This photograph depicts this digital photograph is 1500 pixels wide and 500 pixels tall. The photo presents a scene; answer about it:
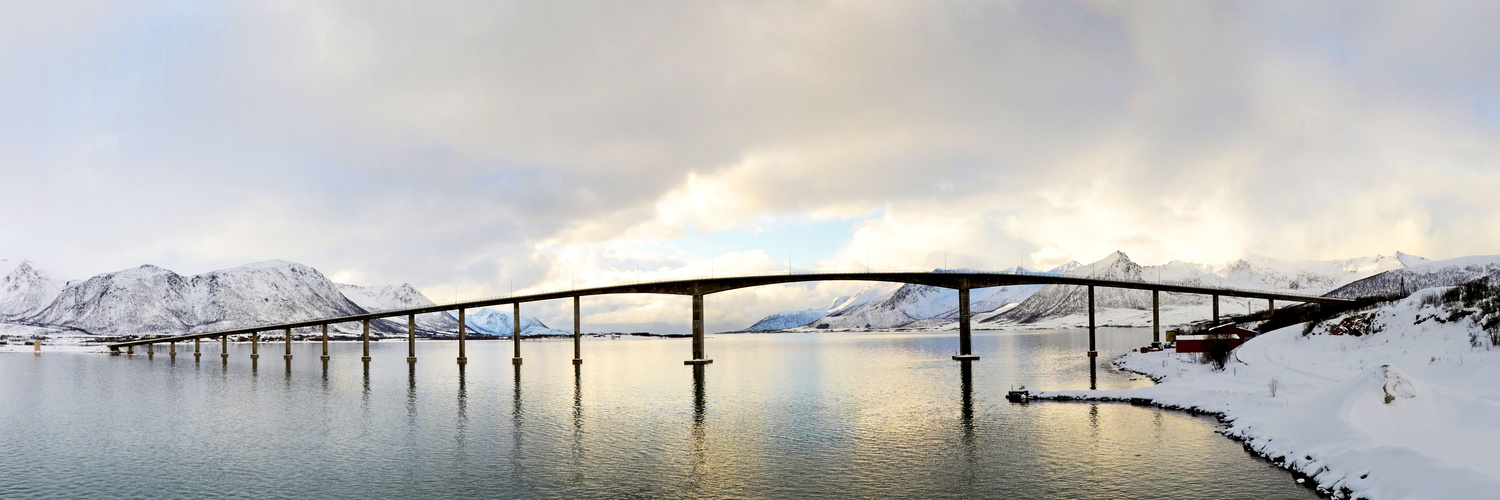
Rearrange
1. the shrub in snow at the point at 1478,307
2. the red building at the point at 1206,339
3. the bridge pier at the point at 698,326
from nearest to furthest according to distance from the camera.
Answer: the shrub in snow at the point at 1478,307
the red building at the point at 1206,339
the bridge pier at the point at 698,326

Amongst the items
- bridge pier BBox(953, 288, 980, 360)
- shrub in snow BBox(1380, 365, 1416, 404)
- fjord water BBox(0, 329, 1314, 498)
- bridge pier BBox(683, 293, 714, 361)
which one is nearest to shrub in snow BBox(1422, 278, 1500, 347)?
fjord water BBox(0, 329, 1314, 498)

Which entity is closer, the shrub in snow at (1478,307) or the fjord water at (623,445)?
the fjord water at (623,445)

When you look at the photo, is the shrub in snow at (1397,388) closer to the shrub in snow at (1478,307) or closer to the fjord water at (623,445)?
the fjord water at (623,445)

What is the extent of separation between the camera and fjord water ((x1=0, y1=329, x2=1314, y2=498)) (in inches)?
1305

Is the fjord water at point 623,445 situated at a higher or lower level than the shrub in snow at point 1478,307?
lower

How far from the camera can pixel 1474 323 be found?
54938 millimetres

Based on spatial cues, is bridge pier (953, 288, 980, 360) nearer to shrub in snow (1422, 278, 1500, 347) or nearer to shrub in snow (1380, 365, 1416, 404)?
shrub in snow (1422, 278, 1500, 347)

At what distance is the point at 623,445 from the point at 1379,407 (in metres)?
33.8

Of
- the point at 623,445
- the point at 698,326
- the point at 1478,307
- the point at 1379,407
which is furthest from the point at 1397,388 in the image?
the point at 698,326

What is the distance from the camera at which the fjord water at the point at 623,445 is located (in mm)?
33156

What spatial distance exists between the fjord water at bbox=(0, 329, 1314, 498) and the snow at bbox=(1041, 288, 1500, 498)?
217cm

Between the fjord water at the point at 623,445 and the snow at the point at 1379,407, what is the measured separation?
2170 millimetres

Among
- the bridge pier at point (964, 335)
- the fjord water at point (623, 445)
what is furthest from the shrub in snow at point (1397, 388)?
the bridge pier at point (964, 335)

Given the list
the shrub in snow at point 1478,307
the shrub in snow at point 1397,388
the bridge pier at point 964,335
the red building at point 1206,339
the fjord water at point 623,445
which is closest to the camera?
the fjord water at point 623,445
